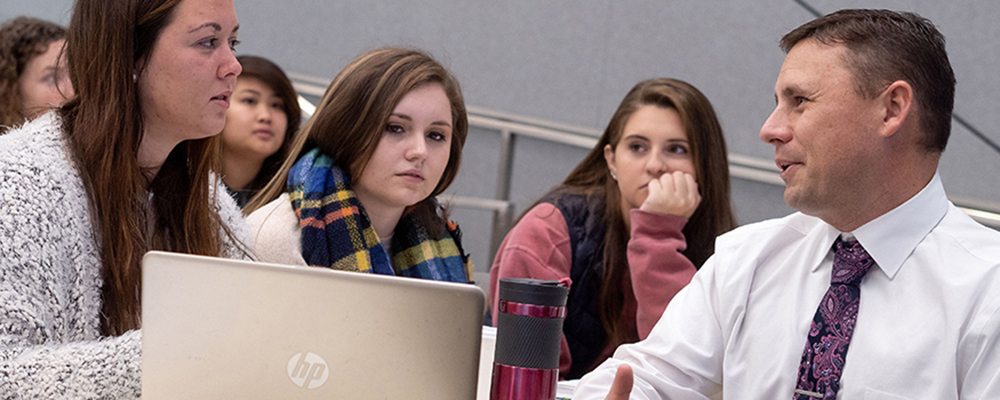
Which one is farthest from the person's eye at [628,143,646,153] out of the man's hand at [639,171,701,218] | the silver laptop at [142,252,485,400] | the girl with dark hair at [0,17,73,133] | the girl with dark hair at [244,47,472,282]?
the girl with dark hair at [0,17,73,133]

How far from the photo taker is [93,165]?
1.22m

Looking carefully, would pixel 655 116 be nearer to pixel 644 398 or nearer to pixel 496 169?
pixel 644 398

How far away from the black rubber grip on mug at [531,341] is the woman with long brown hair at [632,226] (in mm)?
1136

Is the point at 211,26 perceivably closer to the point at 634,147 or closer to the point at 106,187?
the point at 106,187

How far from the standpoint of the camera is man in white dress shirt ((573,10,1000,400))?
1.18 meters

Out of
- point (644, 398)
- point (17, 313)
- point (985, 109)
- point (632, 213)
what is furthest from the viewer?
→ point (985, 109)

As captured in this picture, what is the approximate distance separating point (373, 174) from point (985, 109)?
7.28 feet

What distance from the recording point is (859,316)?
1.27 m

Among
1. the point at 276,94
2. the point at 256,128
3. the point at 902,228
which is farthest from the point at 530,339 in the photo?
the point at 276,94

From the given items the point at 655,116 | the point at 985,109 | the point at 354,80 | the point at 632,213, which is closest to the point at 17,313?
the point at 354,80

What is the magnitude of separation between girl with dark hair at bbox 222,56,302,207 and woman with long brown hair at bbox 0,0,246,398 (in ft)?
4.05

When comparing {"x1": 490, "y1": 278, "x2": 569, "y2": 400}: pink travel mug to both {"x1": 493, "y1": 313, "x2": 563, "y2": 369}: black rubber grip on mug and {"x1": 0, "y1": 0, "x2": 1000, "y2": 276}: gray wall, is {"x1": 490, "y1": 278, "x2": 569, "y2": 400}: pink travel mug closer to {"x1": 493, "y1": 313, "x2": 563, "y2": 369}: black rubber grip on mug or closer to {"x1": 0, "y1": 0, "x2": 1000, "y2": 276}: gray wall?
{"x1": 493, "y1": 313, "x2": 563, "y2": 369}: black rubber grip on mug

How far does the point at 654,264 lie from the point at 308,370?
1.32m

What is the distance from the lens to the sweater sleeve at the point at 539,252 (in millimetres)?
2074
